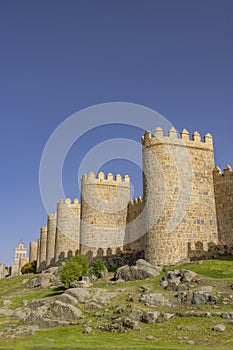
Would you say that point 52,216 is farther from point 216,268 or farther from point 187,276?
point 187,276

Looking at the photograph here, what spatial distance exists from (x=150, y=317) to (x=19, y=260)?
197 ft

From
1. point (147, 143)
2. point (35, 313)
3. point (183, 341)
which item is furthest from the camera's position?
point (147, 143)

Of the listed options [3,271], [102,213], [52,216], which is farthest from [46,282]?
[3,271]

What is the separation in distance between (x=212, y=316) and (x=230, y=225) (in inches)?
543

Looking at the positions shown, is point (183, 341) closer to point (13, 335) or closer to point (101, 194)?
point (13, 335)

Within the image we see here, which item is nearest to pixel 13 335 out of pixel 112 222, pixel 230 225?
pixel 230 225

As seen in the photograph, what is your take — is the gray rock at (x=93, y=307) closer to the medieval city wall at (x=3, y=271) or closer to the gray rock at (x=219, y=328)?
the gray rock at (x=219, y=328)

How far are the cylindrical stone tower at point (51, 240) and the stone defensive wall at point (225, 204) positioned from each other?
24.5m

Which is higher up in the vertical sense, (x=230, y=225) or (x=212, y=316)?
(x=230, y=225)

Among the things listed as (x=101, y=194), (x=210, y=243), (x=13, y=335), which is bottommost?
(x=13, y=335)

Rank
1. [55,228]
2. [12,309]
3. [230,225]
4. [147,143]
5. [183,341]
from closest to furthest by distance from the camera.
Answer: [183,341]
[12,309]
[230,225]
[147,143]
[55,228]

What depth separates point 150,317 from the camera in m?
16.6

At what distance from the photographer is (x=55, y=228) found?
52.3 m

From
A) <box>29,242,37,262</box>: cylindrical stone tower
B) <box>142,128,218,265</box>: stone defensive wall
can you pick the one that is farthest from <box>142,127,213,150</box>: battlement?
<box>29,242,37,262</box>: cylindrical stone tower
